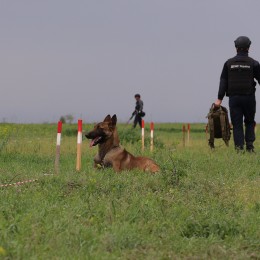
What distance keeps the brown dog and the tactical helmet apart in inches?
199

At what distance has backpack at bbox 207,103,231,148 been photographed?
1628 cm

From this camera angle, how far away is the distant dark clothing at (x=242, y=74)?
1470cm

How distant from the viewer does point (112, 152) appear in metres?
11.0

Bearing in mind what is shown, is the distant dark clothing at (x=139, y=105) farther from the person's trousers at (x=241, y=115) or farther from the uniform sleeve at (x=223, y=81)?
the uniform sleeve at (x=223, y=81)

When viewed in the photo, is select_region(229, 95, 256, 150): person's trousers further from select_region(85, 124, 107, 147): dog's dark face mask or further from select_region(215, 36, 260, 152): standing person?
select_region(85, 124, 107, 147): dog's dark face mask

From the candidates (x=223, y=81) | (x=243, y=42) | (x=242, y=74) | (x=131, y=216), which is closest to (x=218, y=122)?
(x=223, y=81)

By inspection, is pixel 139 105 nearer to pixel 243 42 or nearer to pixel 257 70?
pixel 257 70

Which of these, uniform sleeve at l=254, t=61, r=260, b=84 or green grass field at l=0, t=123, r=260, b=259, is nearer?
green grass field at l=0, t=123, r=260, b=259

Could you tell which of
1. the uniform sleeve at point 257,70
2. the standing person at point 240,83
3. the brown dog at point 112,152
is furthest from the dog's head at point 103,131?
the uniform sleeve at point 257,70

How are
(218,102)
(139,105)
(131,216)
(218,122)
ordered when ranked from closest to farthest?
(131,216) → (218,102) → (218,122) → (139,105)

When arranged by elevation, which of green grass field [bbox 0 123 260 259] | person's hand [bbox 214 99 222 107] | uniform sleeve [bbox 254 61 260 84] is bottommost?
green grass field [bbox 0 123 260 259]

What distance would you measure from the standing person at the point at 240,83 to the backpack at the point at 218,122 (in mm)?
1112

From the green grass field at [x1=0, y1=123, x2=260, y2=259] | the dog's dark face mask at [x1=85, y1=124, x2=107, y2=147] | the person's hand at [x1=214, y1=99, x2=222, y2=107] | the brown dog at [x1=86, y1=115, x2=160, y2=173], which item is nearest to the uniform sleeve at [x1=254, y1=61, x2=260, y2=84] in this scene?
the person's hand at [x1=214, y1=99, x2=222, y2=107]

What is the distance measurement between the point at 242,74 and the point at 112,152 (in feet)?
16.9
